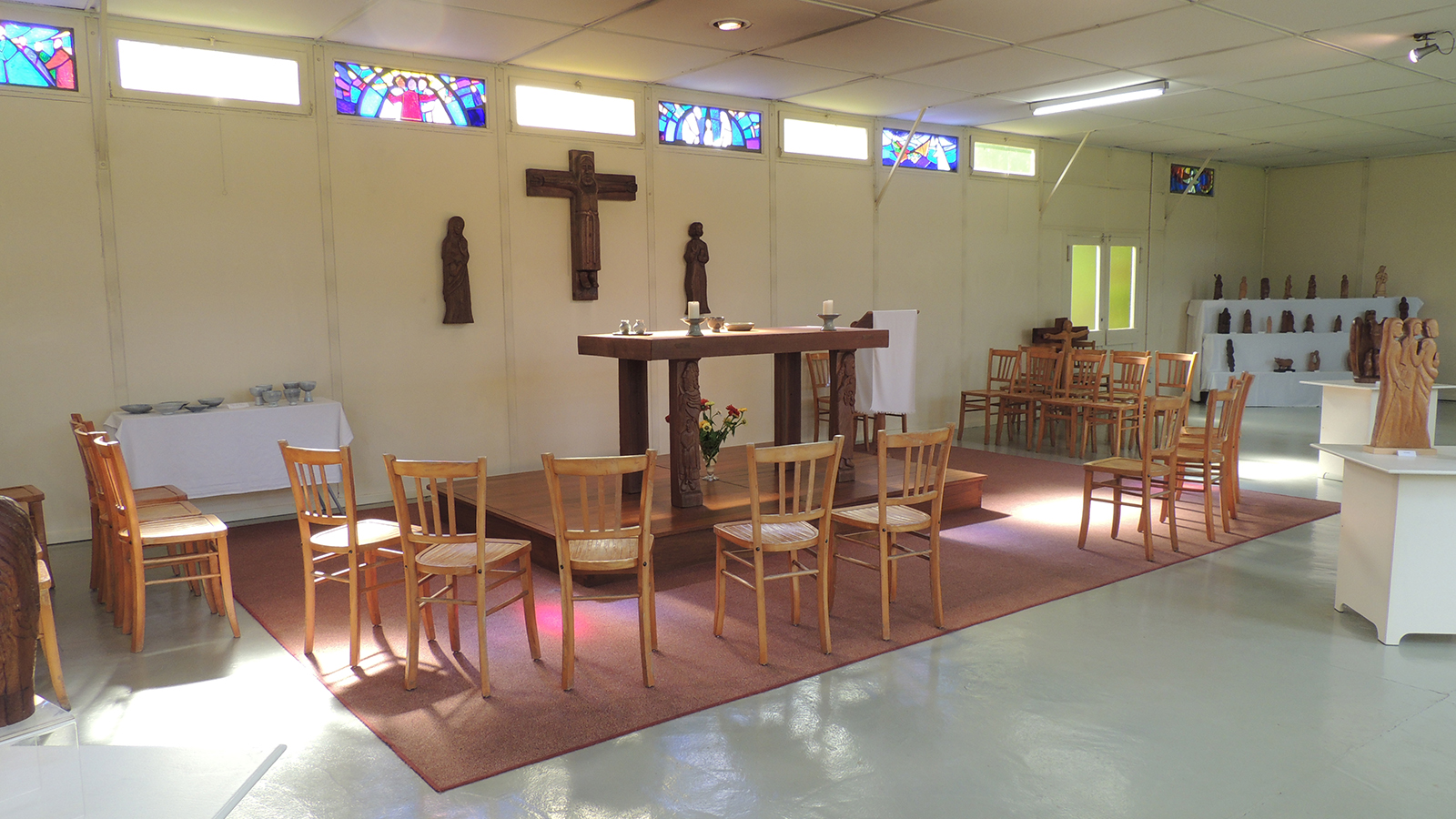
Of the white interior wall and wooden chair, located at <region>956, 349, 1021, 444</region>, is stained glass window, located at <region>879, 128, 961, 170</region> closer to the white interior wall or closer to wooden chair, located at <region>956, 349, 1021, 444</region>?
the white interior wall

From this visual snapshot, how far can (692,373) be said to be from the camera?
4953 millimetres

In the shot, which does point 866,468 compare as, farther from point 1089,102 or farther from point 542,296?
point 1089,102

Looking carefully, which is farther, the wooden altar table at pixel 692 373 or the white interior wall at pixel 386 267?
the white interior wall at pixel 386 267

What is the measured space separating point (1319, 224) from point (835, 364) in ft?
34.0

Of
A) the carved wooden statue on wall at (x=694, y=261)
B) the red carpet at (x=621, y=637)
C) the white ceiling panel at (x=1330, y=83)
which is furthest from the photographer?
the carved wooden statue on wall at (x=694, y=261)

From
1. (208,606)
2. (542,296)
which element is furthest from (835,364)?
(208,606)

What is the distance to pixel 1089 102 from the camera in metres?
8.03

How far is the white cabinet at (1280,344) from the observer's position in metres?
11.4

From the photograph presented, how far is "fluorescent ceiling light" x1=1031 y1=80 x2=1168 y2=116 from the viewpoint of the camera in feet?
24.9

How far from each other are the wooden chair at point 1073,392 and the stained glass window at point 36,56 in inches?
298

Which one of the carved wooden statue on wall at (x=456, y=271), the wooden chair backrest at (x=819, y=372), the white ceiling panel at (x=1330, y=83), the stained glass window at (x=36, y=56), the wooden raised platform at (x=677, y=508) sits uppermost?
the white ceiling panel at (x=1330, y=83)

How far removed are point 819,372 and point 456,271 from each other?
3.35 meters

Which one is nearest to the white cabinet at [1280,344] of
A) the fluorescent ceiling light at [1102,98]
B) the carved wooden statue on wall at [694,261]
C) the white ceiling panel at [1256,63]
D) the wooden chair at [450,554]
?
the fluorescent ceiling light at [1102,98]

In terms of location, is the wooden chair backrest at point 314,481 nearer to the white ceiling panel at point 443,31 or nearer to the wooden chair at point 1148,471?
the white ceiling panel at point 443,31
